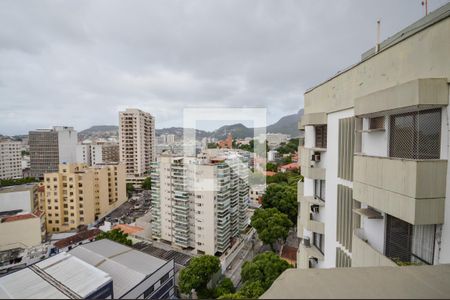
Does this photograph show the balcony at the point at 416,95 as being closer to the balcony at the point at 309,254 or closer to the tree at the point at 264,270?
the balcony at the point at 309,254

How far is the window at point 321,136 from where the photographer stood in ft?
15.2

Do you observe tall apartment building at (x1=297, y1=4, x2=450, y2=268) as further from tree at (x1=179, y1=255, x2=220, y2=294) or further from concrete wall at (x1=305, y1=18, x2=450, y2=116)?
tree at (x1=179, y1=255, x2=220, y2=294)

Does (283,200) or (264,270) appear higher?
(283,200)

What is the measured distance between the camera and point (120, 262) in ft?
30.6

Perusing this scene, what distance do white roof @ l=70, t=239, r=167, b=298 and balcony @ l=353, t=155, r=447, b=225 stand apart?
28.9 ft

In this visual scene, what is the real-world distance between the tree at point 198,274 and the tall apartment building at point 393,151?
25.7 feet

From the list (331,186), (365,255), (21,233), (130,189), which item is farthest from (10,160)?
(365,255)

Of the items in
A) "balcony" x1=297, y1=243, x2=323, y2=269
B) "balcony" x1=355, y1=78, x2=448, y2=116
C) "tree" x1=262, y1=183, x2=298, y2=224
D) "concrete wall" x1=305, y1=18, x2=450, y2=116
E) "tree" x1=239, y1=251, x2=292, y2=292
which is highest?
"concrete wall" x1=305, y1=18, x2=450, y2=116

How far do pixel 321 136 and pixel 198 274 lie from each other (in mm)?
9282

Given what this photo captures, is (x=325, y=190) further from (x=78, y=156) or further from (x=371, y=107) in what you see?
(x=78, y=156)

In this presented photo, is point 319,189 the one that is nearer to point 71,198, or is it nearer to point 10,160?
point 71,198

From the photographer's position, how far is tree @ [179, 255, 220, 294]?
10273 millimetres

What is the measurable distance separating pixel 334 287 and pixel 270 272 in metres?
8.84

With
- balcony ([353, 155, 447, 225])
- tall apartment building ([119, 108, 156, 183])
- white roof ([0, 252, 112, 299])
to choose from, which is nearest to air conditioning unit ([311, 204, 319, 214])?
balcony ([353, 155, 447, 225])
